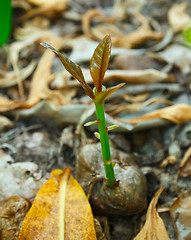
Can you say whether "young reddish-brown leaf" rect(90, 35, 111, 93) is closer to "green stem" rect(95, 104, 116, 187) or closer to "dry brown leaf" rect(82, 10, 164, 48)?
"green stem" rect(95, 104, 116, 187)

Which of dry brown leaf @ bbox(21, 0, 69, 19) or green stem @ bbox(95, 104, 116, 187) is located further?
dry brown leaf @ bbox(21, 0, 69, 19)

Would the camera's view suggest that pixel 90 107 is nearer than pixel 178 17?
Yes

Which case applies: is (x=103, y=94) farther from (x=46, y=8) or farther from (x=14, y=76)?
(x=46, y=8)

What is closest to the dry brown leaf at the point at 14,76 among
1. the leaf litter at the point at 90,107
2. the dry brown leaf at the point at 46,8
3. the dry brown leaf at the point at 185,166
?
the leaf litter at the point at 90,107

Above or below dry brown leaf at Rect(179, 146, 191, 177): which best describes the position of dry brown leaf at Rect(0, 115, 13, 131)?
above

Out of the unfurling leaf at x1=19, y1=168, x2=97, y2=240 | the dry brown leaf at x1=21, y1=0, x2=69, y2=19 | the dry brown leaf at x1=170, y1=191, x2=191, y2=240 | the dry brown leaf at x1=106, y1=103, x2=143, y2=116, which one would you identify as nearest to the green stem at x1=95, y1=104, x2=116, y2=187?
the unfurling leaf at x1=19, y1=168, x2=97, y2=240

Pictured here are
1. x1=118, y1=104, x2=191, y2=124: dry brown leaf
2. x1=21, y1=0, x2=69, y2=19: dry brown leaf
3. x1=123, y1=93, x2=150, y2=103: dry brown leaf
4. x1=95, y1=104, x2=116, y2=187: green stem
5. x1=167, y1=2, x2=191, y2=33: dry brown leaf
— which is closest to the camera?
x1=95, y1=104, x2=116, y2=187: green stem

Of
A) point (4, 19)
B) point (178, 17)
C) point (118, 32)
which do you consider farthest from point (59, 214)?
point (178, 17)

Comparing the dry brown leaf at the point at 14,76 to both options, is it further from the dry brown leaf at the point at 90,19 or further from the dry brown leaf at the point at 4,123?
the dry brown leaf at the point at 90,19

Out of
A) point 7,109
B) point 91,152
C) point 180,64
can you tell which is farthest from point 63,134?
point 180,64
